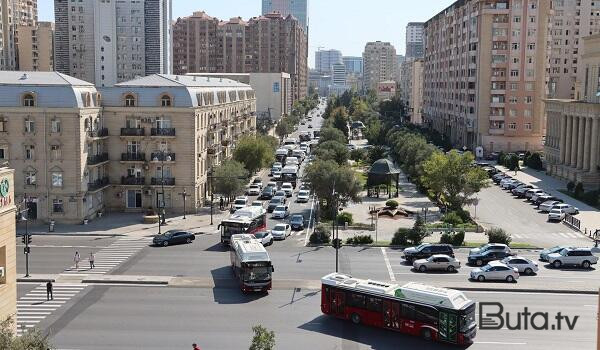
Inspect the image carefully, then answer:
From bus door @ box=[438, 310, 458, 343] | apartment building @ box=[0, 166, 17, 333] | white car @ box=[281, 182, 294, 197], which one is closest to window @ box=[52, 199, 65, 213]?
white car @ box=[281, 182, 294, 197]

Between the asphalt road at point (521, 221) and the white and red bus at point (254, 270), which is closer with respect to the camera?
the white and red bus at point (254, 270)

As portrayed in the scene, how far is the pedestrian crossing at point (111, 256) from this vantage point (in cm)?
4841

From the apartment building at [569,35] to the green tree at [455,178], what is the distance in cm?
9613

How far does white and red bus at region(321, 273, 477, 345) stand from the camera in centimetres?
3269

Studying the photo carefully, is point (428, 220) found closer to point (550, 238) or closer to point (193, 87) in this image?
point (550, 238)

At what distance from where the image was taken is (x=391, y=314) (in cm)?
3469

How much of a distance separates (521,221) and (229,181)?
2880cm

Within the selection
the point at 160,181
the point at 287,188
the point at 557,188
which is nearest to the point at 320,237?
the point at 160,181

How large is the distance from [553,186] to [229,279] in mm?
57883

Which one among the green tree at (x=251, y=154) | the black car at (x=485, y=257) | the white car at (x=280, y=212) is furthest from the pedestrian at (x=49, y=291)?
the green tree at (x=251, y=154)

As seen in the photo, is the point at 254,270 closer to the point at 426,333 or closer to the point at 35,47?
the point at 426,333

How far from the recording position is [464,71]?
135 metres

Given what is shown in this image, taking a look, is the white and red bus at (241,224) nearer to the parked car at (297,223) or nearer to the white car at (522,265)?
the parked car at (297,223)

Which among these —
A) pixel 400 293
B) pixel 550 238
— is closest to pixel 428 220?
pixel 550 238
